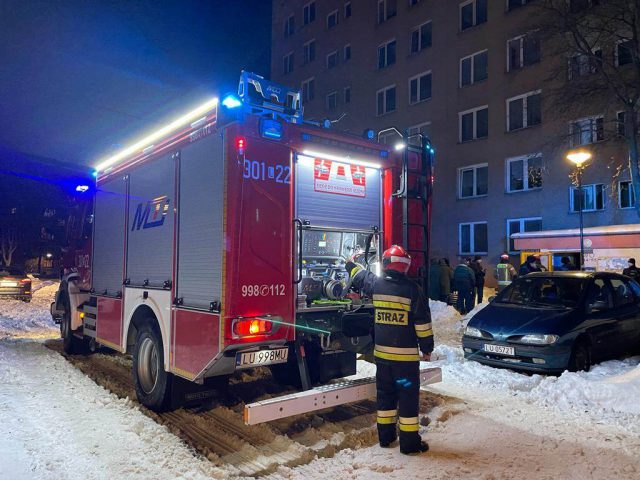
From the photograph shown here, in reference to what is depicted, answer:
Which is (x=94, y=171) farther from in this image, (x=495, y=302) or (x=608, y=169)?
(x=608, y=169)

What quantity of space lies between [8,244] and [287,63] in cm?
3477

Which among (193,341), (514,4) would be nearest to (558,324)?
(193,341)

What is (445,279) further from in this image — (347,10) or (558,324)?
(347,10)

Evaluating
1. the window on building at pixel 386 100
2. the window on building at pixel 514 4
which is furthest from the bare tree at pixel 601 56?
the window on building at pixel 386 100

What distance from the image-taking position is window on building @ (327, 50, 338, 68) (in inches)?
1296

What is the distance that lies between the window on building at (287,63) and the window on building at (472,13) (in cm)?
1496

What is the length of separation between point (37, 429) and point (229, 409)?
6.05 ft

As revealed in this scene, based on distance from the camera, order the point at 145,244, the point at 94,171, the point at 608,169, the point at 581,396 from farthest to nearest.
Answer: the point at 608,169 → the point at 94,171 → the point at 145,244 → the point at 581,396

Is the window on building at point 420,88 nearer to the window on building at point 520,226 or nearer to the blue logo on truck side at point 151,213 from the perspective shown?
the window on building at point 520,226

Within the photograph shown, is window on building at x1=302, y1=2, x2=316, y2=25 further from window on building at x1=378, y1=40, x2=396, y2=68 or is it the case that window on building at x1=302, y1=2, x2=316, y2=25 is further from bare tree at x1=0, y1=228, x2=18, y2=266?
bare tree at x1=0, y1=228, x2=18, y2=266

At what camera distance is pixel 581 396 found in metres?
5.42

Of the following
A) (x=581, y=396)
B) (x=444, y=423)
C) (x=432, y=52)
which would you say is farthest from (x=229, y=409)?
(x=432, y=52)

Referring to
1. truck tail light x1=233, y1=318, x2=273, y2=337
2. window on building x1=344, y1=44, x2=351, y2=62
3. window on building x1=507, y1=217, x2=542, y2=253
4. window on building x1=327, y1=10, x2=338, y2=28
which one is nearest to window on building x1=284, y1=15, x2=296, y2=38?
window on building x1=327, y1=10, x2=338, y2=28

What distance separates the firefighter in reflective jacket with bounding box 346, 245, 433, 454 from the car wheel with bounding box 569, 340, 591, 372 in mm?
3486
